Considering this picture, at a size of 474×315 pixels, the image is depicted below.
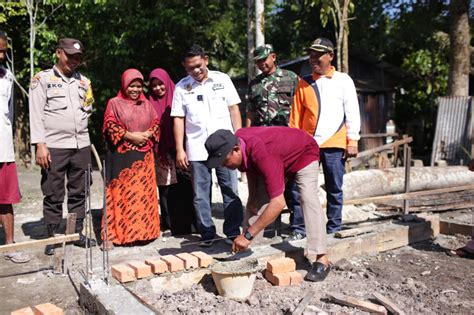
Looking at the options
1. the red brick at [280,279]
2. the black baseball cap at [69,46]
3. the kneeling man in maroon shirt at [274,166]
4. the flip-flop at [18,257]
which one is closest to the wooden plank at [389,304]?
the kneeling man in maroon shirt at [274,166]

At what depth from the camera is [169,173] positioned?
5059 mm

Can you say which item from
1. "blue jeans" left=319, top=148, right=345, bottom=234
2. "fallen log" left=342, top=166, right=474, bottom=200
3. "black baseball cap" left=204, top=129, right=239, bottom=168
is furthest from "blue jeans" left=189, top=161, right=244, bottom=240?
"fallen log" left=342, top=166, right=474, bottom=200

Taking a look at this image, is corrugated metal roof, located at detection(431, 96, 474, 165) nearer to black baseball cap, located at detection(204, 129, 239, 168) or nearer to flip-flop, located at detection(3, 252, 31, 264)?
black baseball cap, located at detection(204, 129, 239, 168)

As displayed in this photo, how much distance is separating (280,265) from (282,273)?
0.22 ft

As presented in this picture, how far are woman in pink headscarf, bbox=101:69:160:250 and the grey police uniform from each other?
0.92ft

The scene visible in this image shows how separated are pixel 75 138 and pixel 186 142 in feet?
3.49

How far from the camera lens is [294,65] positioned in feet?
42.8

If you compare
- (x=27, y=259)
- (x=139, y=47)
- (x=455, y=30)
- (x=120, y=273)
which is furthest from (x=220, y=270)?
(x=455, y=30)

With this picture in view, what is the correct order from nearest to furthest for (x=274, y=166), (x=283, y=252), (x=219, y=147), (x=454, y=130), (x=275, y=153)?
(x=219, y=147) → (x=274, y=166) → (x=275, y=153) → (x=283, y=252) → (x=454, y=130)

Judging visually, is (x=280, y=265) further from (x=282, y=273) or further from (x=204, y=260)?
(x=204, y=260)

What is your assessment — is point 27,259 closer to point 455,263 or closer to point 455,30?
point 455,263

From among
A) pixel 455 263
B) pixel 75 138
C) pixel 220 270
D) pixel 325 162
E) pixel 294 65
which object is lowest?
pixel 455 263

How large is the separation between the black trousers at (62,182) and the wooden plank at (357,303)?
104 inches

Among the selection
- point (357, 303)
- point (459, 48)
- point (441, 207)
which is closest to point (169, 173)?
point (357, 303)
